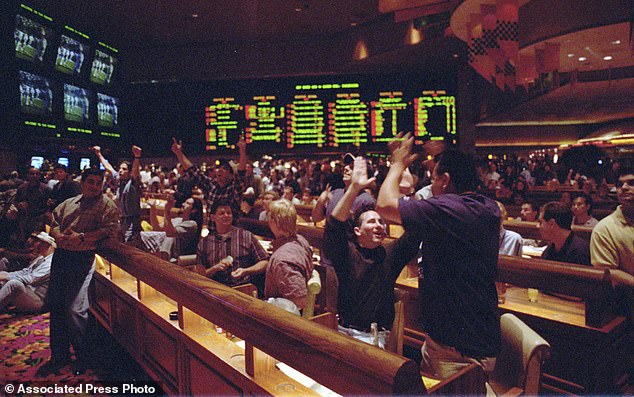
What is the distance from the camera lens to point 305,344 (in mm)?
1513

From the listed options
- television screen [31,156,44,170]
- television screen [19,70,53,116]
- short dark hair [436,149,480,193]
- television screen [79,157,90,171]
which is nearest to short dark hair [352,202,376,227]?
short dark hair [436,149,480,193]

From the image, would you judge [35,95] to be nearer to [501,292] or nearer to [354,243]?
[354,243]

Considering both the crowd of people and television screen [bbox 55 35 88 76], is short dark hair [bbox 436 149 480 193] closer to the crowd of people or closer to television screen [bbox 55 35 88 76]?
the crowd of people

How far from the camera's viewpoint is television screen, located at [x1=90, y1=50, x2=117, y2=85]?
11077 millimetres

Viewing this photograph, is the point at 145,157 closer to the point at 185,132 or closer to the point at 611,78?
the point at 185,132

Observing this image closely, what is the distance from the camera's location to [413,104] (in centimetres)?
1217

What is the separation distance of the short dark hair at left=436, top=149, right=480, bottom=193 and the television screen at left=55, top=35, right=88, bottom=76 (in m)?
10.3

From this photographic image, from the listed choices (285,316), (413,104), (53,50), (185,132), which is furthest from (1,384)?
(413,104)

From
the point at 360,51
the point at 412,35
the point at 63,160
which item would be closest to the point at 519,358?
the point at 412,35

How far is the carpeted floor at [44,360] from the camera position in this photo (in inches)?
142

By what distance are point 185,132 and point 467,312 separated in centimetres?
1199

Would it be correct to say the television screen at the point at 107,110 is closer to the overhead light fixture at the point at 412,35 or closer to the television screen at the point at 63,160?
the television screen at the point at 63,160

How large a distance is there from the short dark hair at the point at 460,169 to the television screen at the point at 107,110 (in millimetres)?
11562

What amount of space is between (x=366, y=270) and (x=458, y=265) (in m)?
0.71
